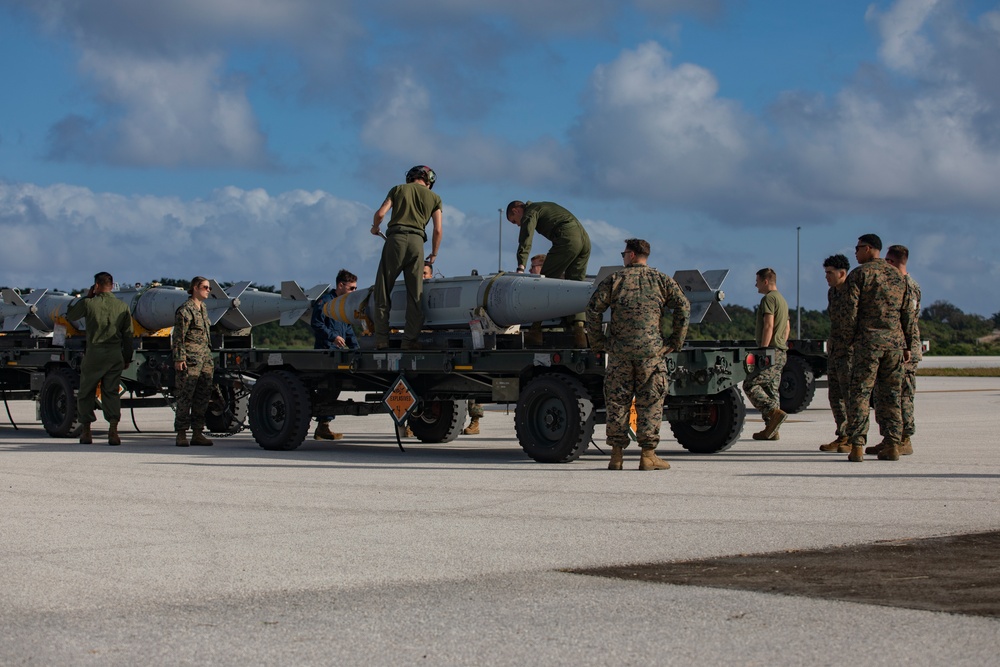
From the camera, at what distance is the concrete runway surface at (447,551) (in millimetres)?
4922

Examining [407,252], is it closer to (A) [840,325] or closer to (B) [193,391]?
(B) [193,391]

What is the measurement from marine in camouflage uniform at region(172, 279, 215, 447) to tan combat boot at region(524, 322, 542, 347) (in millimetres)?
4081

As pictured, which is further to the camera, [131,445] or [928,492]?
[131,445]

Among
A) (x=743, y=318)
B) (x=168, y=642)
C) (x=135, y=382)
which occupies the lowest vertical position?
(x=168, y=642)

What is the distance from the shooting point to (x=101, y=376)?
15930 mm

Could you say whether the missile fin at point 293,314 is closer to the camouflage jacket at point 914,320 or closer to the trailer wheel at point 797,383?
the trailer wheel at point 797,383

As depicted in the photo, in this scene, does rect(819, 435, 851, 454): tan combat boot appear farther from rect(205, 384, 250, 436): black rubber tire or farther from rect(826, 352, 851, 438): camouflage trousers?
rect(205, 384, 250, 436): black rubber tire

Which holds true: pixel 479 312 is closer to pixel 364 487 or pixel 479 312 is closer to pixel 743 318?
pixel 364 487

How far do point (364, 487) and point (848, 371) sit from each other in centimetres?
526

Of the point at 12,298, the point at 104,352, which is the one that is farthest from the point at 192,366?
the point at 12,298

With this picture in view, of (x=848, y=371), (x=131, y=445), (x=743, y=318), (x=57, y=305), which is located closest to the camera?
(x=848, y=371)

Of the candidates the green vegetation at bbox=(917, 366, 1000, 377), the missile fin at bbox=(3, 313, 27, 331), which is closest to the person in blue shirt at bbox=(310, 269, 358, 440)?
the missile fin at bbox=(3, 313, 27, 331)

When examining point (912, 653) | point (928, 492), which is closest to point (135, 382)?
point (928, 492)

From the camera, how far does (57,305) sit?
20.8m
